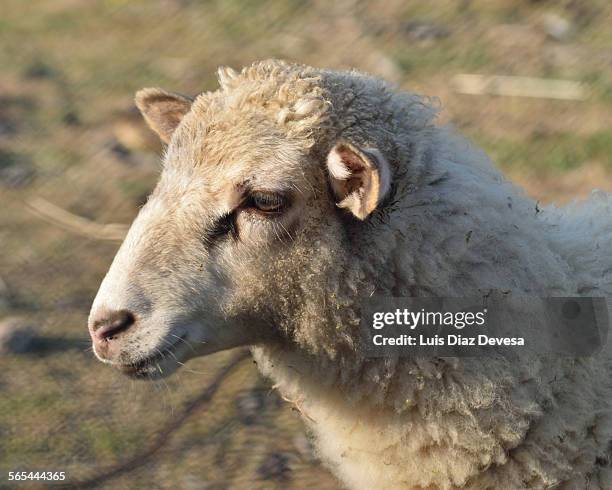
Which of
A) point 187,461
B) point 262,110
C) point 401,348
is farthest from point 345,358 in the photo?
point 187,461

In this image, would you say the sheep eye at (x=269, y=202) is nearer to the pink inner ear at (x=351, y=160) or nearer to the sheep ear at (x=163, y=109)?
the pink inner ear at (x=351, y=160)

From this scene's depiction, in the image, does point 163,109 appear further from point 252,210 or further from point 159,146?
point 159,146

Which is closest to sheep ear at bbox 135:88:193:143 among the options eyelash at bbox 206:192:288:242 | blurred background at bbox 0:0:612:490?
eyelash at bbox 206:192:288:242

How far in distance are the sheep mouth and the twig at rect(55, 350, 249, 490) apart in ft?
4.12

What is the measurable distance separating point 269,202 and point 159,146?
3.56 m

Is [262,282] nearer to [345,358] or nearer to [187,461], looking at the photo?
[345,358]

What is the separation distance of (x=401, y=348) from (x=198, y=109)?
90 cm

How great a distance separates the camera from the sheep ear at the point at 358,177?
2346mm

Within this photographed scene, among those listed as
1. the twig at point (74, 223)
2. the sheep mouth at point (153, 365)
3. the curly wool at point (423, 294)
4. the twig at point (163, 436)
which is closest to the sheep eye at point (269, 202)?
the curly wool at point (423, 294)

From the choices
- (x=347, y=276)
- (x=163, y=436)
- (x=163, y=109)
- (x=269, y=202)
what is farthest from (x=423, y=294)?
(x=163, y=436)

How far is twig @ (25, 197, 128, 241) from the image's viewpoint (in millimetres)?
5230

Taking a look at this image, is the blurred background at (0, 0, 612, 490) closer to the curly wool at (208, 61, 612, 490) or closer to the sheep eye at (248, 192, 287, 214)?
the curly wool at (208, 61, 612, 490)

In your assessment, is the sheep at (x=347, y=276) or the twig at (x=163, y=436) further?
the twig at (x=163, y=436)

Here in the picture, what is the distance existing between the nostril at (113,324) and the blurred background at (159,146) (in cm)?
133
